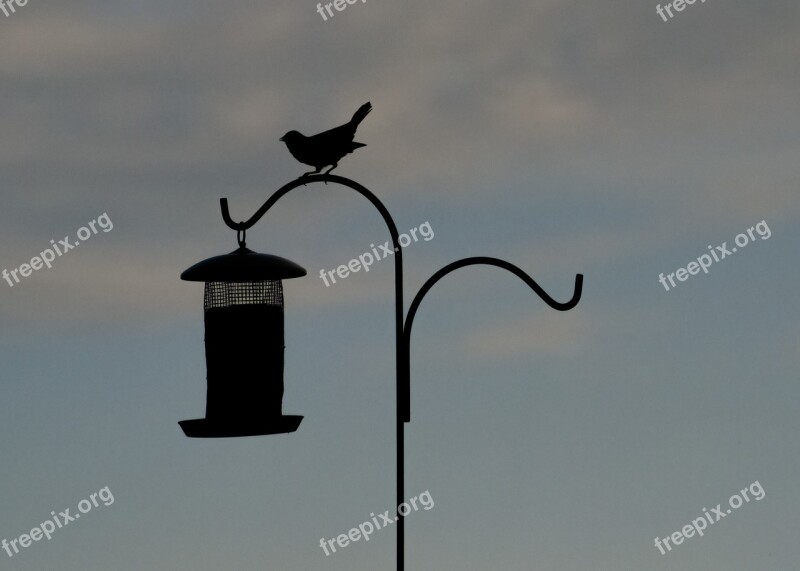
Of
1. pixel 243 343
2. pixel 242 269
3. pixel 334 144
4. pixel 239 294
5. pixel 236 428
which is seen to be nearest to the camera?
pixel 242 269

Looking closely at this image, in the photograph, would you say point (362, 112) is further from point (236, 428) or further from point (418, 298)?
point (236, 428)

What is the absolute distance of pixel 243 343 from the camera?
9.29 metres

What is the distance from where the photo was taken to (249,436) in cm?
888

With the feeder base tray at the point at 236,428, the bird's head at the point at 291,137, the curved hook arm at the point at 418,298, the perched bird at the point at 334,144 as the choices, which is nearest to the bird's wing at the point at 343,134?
the perched bird at the point at 334,144

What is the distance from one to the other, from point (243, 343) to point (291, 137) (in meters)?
1.61

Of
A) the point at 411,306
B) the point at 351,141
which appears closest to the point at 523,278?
the point at 411,306

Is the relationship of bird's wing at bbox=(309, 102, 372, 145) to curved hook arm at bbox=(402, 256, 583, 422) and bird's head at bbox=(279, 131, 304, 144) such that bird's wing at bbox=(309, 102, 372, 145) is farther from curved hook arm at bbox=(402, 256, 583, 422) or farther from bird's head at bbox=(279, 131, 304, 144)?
curved hook arm at bbox=(402, 256, 583, 422)

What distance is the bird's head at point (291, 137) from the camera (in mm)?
8943

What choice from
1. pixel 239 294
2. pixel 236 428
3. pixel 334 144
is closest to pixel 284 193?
pixel 334 144

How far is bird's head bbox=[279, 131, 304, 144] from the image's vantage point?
8.94m

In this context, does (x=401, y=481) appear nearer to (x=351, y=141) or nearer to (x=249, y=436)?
(x=249, y=436)

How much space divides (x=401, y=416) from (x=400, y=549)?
876 mm

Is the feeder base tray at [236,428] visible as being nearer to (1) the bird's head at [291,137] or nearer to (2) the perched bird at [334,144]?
(2) the perched bird at [334,144]

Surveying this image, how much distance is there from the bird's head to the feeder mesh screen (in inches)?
44.1
